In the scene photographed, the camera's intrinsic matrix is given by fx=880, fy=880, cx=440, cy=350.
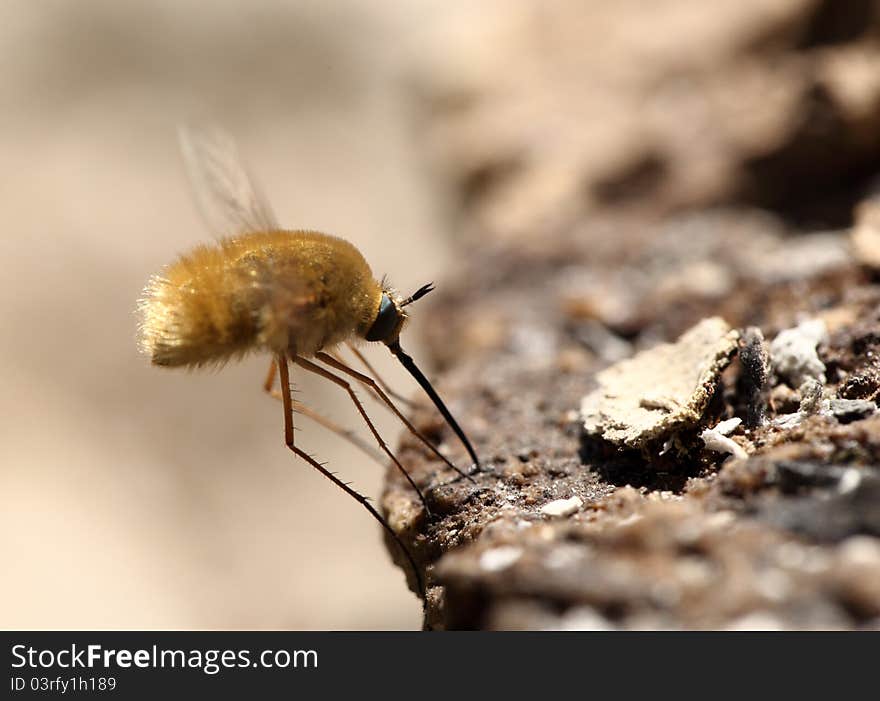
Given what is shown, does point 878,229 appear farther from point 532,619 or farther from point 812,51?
point 532,619

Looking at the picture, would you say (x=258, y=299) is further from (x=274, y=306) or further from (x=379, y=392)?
(x=379, y=392)

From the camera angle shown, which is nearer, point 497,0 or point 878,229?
point 878,229

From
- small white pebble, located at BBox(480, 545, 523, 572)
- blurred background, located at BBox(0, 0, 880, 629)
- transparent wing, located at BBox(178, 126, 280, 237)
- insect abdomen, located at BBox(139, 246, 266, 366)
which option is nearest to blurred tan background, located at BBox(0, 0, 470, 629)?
blurred background, located at BBox(0, 0, 880, 629)

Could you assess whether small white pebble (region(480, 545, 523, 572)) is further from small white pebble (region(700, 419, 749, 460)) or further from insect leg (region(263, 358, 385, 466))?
insect leg (region(263, 358, 385, 466))
